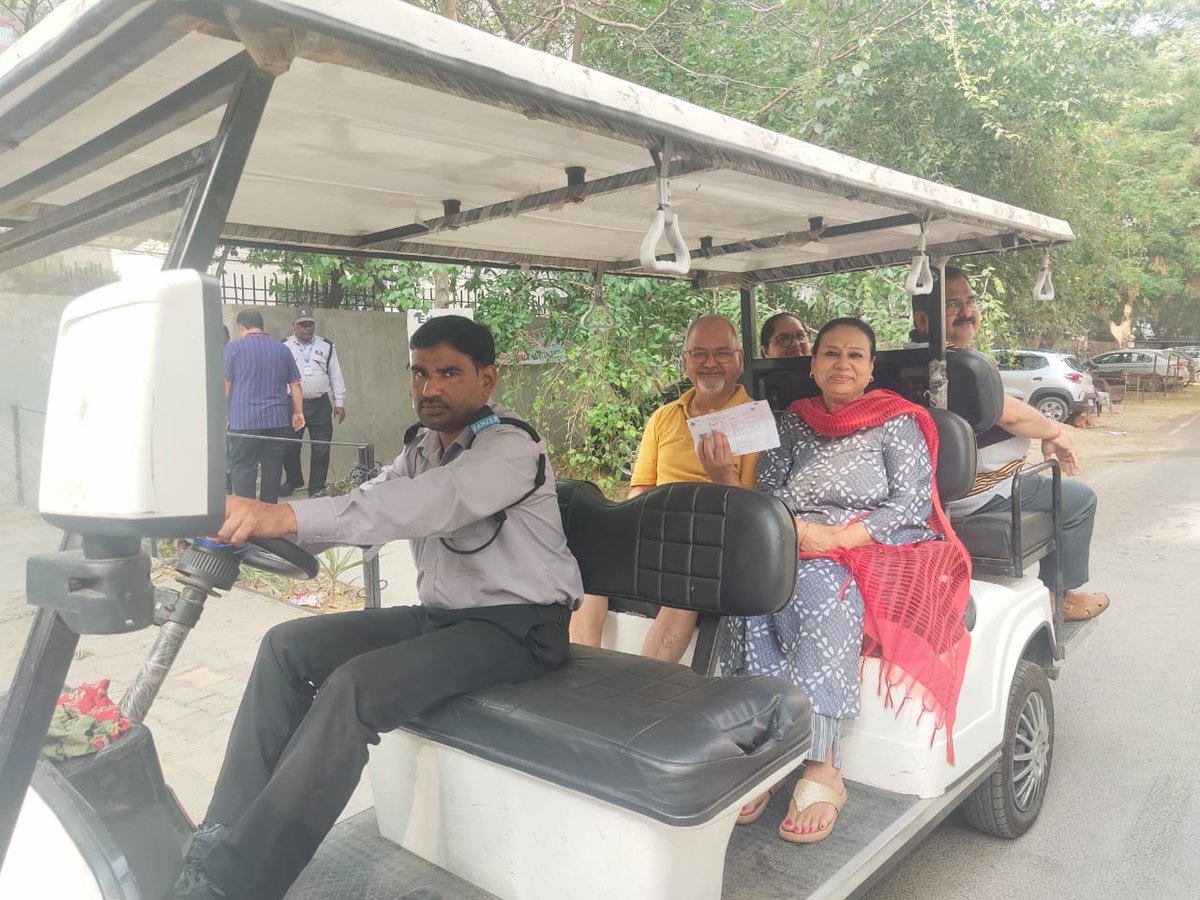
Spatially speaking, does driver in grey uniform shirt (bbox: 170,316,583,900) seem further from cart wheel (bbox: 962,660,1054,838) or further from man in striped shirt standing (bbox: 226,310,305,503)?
man in striped shirt standing (bbox: 226,310,305,503)

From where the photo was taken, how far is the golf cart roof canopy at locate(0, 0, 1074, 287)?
132 cm

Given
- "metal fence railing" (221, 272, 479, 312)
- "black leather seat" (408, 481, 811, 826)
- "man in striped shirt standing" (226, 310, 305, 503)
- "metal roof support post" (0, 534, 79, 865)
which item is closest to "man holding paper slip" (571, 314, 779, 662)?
"black leather seat" (408, 481, 811, 826)

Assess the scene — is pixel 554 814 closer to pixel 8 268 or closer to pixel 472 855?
pixel 472 855

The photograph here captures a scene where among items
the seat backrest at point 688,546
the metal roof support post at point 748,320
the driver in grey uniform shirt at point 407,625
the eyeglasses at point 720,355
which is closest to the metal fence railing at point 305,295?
the metal roof support post at point 748,320

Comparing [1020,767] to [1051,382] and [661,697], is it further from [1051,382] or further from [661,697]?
[1051,382]

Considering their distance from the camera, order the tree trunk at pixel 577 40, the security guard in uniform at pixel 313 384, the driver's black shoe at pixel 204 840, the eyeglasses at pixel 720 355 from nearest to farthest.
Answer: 1. the driver's black shoe at pixel 204 840
2. the eyeglasses at pixel 720 355
3. the security guard in uniform at pixel 313 384
4. the tree trunk at pixel 577 40

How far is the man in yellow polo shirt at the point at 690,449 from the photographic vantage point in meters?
3.04

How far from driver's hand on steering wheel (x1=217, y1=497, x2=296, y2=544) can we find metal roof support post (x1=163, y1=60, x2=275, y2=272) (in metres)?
0.51

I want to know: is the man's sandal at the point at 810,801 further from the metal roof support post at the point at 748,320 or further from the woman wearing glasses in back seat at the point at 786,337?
the woman wearing glasses in back seat at the point at 786,337

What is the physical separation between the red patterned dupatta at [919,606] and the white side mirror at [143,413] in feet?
6.76

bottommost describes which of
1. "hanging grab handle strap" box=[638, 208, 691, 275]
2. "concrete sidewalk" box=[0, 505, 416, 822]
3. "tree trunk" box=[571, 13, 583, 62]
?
"concrete sidewalk" box=[0, 505, 416, 822]

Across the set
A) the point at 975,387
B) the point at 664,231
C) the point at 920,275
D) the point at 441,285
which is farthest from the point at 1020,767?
the point at 441,285

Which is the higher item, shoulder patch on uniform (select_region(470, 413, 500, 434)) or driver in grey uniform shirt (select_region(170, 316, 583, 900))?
shoulder patch on uniform (select_region(470, 413, 500, 434))

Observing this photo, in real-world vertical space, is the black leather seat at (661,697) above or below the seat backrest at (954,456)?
below
